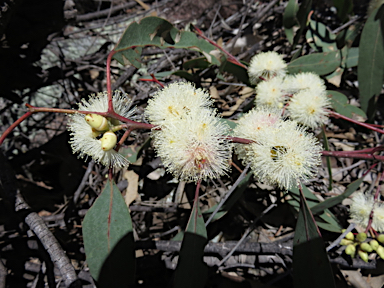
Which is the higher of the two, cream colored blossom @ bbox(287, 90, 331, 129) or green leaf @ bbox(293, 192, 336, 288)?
cream colored blossom @ bbox(287, 90, 331, 129)

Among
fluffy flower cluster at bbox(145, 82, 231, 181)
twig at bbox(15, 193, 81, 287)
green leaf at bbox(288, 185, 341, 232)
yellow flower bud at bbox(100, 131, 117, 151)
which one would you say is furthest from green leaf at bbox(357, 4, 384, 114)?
twig at bbox(15, 193, 81, 287)

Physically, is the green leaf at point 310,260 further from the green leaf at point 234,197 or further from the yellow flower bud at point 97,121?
the yellow flower bud at point 97,121

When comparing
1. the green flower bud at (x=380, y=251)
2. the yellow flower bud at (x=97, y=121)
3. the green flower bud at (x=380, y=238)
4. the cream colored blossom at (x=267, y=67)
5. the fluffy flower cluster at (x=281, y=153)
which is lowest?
the green flower bud at (x=380, y=251)

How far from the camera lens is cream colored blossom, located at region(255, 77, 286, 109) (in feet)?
4.47

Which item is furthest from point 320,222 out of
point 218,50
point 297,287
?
point 218,50

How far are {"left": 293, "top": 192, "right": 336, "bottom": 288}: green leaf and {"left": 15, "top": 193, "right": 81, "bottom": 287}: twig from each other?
0.93 m

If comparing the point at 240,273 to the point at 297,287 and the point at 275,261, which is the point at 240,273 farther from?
the point at 297,287

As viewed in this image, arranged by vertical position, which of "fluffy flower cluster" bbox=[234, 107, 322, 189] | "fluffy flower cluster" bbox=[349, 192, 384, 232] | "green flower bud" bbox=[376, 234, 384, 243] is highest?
"fluffy flower cluster" bbox=[234, 107, 322, 189]

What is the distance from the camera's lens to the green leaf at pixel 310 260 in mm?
963

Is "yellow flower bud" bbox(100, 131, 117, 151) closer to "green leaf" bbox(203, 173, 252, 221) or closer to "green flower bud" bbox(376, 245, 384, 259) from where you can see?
"green leaf" bbox(203, 173, 252, 221)

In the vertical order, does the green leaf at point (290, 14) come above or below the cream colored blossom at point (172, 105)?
above

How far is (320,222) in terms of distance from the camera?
1370 mm

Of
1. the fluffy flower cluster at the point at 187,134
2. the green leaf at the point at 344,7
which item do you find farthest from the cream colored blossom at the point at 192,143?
the green leaf at the point at 344,7

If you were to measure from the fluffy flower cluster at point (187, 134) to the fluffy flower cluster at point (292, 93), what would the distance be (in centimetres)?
47
